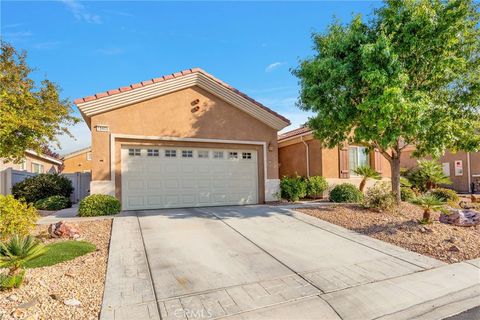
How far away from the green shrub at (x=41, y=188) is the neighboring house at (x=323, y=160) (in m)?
11.8

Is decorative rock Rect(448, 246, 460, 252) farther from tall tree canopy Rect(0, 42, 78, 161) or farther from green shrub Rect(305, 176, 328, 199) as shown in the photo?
tall tree canopy Rect(0, 42, 78, 161)

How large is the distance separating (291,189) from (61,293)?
10.7 m

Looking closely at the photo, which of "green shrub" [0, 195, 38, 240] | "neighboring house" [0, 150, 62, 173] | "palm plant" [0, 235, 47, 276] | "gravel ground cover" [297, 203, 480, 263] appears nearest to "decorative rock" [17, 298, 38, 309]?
"palm plant" [0, 235, 47, 276]

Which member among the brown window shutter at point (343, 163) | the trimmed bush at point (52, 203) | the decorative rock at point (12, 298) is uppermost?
the brown window shutter at point (343, 163)

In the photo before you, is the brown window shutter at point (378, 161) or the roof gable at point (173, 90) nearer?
the roof gable at point (173, 90)

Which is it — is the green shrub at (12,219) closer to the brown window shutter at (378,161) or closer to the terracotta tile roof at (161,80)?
the terracotta tile roof at (161,80)

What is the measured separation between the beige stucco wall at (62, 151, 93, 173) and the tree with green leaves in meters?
29.5

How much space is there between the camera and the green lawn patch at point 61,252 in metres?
5.35

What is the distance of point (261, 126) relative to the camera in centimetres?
1350

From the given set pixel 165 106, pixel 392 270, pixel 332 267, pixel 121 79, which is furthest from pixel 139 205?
pixel 392 270

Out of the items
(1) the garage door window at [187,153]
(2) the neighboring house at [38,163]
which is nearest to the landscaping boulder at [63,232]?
(1) the garage door window at [187,153]

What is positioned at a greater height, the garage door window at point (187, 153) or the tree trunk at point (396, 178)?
the garage door window at point (187, 153)

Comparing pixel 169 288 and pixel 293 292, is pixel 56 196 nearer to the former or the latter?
pixel 169 288

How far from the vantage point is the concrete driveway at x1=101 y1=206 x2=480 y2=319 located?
3972 mm
